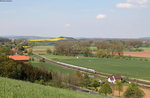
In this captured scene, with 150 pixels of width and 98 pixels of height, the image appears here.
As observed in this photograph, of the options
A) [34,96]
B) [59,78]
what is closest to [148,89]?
[59,78]

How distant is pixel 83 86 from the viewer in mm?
37750

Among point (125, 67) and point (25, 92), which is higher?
point (25, 92)

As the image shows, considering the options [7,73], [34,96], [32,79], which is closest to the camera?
[34,96]

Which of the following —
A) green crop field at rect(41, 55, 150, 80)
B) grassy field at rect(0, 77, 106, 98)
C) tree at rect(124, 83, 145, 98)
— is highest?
grassy field at rect(0, 77, 106, 98)

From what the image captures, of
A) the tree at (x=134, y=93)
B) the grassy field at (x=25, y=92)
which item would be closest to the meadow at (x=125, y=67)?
the tree at (x=134, y=93)

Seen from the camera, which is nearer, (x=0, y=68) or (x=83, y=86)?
(x=0, y=68)

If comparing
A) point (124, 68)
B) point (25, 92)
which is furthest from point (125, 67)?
point (25, 92)

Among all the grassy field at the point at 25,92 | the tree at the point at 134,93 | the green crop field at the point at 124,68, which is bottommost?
the green crop field at the point at 124,68

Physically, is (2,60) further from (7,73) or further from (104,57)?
(104,57)

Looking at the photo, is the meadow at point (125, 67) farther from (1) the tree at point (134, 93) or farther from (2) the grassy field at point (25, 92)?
(2) the grassy field at point (25, 92)

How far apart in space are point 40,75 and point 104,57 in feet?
206

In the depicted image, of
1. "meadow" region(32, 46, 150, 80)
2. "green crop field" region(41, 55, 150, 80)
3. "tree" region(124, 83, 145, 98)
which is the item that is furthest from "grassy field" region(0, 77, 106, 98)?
"green crop field" region(41, 55, 150, 80)

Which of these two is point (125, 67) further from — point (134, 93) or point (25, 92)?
point (25, 92)

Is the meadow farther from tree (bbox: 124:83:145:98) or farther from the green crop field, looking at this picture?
tree (bbox: 124:83:145:98)
